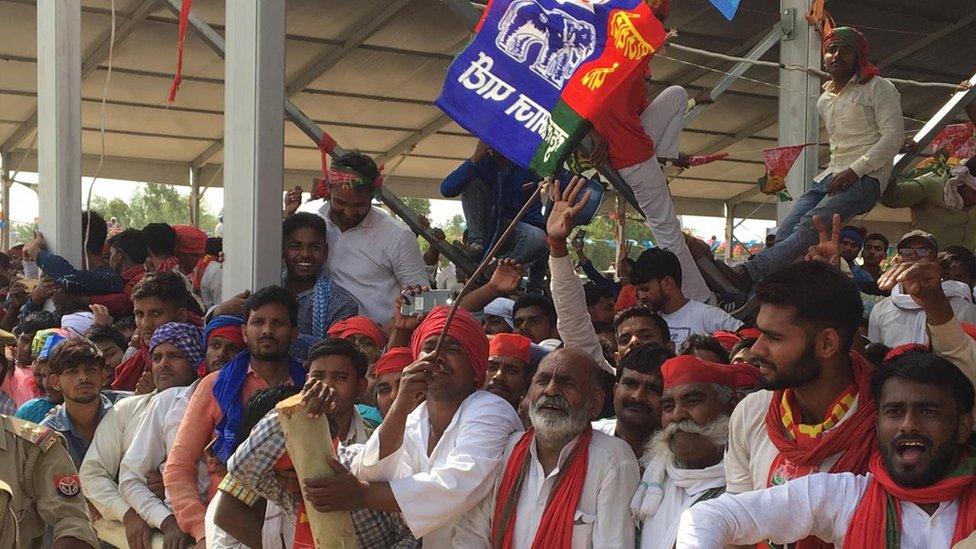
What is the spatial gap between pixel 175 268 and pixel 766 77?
6763mm

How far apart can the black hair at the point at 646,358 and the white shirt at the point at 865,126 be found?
2.45 m

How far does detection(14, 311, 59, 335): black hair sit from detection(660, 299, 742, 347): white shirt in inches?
139

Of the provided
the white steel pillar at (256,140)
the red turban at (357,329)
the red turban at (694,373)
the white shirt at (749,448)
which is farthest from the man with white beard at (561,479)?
the white steel pillar at (256,140)

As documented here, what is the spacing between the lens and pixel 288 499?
3701 mm

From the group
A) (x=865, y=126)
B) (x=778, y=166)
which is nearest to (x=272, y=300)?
(x=865, y=126)

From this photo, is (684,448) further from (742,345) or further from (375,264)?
(375,264)

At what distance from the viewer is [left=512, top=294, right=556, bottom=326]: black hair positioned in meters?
5.79

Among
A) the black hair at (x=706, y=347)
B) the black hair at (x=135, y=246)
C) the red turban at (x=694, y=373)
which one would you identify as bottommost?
the red turban at (x=694, y=373)

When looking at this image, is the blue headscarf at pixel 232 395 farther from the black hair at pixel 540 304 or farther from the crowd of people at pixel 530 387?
the black hair at pixel 540 304

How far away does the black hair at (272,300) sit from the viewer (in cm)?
496

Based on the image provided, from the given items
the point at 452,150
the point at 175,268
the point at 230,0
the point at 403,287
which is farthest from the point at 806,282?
the point at 452,150

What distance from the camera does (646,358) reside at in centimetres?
414

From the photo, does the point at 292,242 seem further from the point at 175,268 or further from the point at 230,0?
the point at 175,268

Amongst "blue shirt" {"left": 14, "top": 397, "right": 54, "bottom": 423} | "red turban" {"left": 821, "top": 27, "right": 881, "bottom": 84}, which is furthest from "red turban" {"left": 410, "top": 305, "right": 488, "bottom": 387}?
"red turban" {"left": 821, "top": 27, "right": 881, "bottom": 84}
